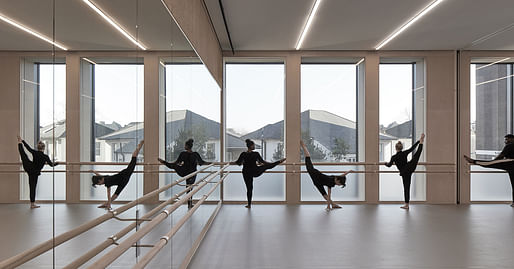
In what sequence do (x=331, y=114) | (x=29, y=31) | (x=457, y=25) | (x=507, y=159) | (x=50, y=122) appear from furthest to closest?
(x=331, y=114), (x=507, y=159), (x=457, y=25), (x=50, y=122), (x=29, y=31)

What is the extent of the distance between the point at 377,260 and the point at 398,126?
222 inches

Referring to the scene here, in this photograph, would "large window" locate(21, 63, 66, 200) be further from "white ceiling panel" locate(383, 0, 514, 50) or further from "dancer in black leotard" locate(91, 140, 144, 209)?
"white ceiling panel" locate(383, 0, 514, 50)

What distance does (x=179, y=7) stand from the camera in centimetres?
370

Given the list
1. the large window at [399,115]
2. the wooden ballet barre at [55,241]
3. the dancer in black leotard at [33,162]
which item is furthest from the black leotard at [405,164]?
the dancer in black leotard at [33,162]

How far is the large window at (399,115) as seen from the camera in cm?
909

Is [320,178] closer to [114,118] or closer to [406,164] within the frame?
[406,164]

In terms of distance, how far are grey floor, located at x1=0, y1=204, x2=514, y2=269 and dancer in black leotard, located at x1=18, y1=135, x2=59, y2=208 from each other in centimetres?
6

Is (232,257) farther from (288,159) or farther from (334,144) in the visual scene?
(334,144)

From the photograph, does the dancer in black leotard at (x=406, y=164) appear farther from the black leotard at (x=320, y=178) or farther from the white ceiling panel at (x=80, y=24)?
the white ceiling panel at (x=80, y=24)

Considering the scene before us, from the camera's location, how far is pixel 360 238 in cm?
540

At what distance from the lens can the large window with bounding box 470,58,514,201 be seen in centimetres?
753

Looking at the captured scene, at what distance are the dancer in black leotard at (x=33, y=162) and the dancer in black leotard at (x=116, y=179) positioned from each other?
400 mm

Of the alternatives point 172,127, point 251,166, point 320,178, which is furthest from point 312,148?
point 172,127

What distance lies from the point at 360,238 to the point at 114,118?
458 cm
